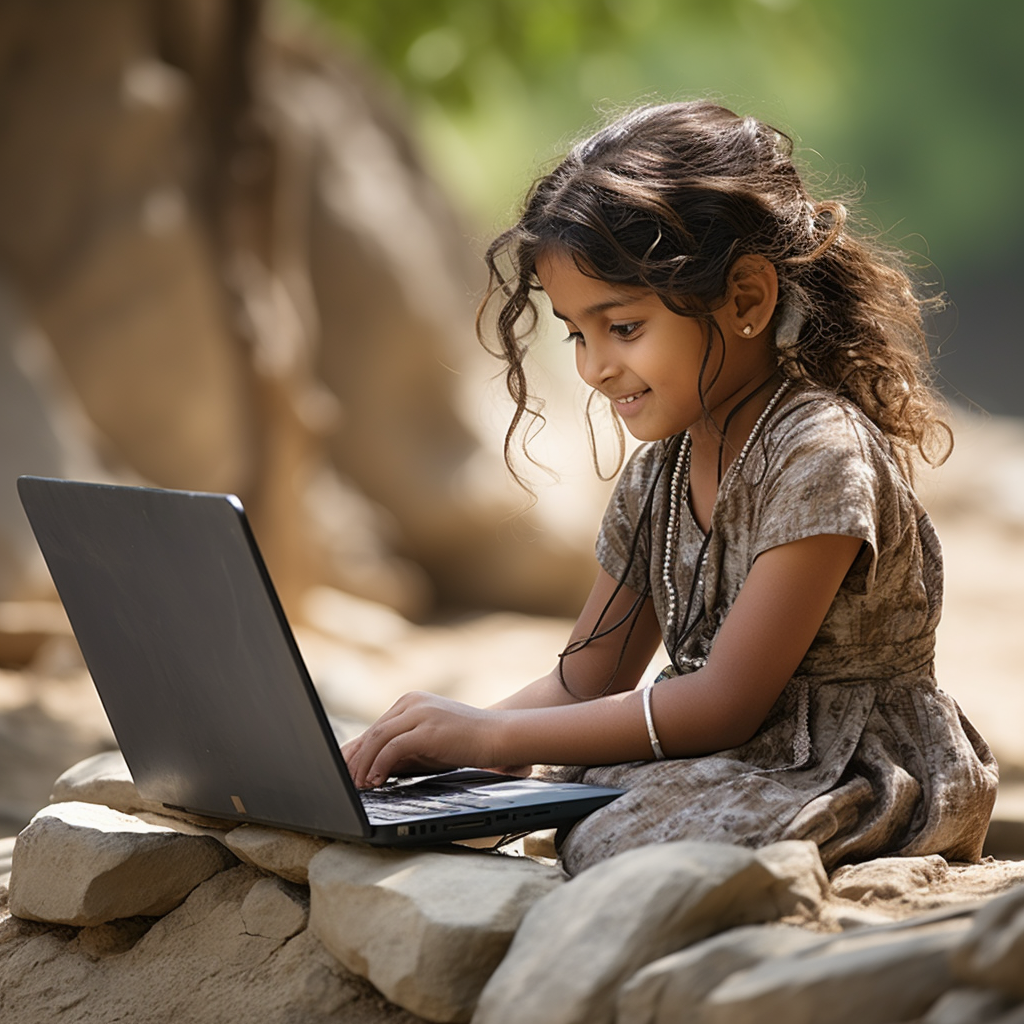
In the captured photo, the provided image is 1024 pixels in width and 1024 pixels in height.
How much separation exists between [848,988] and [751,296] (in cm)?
105

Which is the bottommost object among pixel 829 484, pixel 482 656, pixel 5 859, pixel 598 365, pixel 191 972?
pixel 482 656

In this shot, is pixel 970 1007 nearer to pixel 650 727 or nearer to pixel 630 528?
pixel 650 727

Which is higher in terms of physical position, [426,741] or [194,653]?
[194,653]

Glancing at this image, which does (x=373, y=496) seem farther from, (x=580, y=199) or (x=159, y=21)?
(x=580, y=199)

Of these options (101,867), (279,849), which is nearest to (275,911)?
(279,849)

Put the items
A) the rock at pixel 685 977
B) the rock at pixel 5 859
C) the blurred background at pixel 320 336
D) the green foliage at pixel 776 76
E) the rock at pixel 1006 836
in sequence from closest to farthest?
the rock at pixel 685 977 < the rock at pixel 5 859 < the rock at pixel 1006 836 < the blurred background at pixel 320 336 < the green foliage at pixel 776 76

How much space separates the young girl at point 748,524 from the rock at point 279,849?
115mm

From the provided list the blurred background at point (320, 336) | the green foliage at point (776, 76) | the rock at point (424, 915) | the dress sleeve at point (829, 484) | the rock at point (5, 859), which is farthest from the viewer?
the green foliage at point (776, 76)

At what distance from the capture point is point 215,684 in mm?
1727

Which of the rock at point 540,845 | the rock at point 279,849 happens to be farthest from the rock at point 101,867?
the rock at point 540,845

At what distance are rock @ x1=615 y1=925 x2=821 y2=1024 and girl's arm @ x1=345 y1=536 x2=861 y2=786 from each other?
47 cm

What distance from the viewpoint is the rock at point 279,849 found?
1.86 metres

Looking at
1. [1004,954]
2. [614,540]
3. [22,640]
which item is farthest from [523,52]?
[1004,954]

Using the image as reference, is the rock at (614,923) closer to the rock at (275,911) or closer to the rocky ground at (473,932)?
the rocky ground at (473,932)
